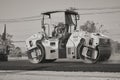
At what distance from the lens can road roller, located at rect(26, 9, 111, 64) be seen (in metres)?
13.6

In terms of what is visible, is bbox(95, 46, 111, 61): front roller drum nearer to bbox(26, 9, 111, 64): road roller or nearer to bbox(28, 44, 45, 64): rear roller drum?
bbox(26, 9, 111, 64): road roller

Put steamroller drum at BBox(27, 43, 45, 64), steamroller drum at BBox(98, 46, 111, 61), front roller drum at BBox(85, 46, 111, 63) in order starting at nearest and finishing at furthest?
1. front roller drum at BBox(85, 46, 111, 63)
2. steamroller drum at BBox(98, 46, 111, 61)
3. steamroller drum at BBox(27, 43, 45, 64)

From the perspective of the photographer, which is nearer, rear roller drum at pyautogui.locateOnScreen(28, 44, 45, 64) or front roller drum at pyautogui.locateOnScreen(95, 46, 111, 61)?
front roller drum at pyautogui.locateOnScreen(95, 46, 111, 61)

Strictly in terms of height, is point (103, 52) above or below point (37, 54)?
above

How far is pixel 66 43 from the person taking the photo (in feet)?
47.1

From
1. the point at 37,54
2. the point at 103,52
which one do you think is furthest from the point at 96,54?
the point at 37,54

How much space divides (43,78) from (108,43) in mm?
6865

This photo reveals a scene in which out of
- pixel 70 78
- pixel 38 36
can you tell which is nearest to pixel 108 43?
pixel 38 36

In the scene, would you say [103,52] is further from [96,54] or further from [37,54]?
[37,54]

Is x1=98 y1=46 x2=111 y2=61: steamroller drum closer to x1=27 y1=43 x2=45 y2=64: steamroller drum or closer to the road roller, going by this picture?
the road roller

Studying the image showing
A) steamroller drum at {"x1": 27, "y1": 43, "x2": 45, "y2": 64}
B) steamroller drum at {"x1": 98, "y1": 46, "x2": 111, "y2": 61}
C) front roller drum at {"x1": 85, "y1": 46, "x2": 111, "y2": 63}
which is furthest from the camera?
steamroller drum at {"x1": 27, "y1": 43, "x2": 45, "y2": 64}

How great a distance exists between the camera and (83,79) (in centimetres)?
778

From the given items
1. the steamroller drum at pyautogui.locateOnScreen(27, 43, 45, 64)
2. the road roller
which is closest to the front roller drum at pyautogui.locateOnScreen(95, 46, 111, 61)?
the road roller

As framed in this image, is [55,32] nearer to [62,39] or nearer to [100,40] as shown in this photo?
[62,39]
